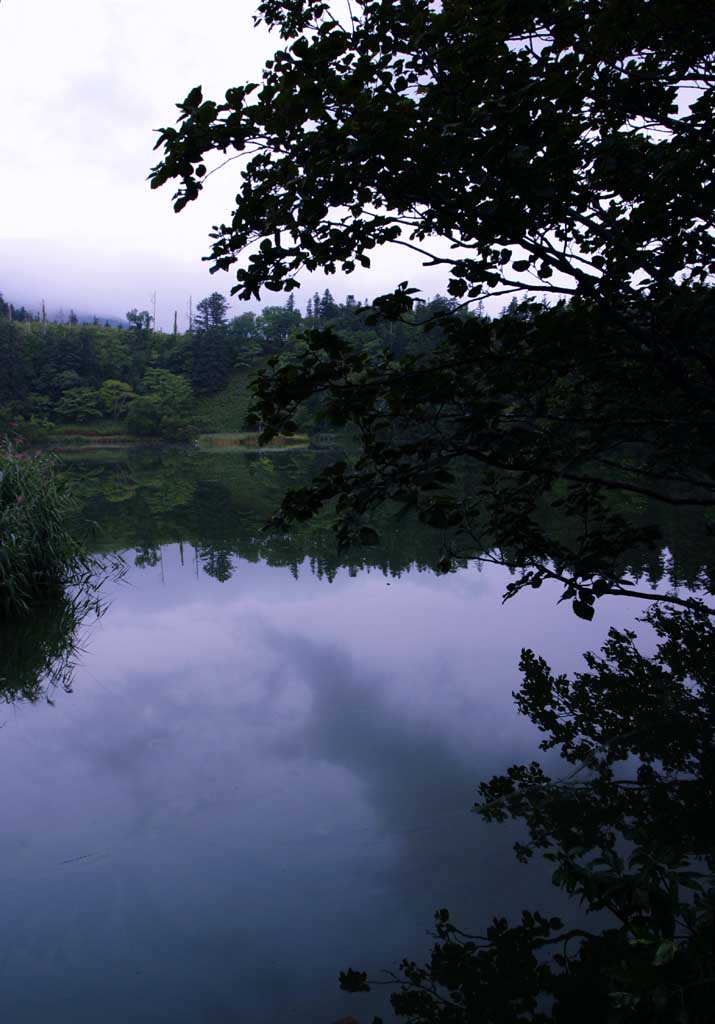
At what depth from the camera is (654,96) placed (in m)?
2.79

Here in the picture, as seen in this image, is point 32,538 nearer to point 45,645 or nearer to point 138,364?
point 45,645

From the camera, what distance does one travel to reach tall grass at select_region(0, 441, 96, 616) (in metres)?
8.22

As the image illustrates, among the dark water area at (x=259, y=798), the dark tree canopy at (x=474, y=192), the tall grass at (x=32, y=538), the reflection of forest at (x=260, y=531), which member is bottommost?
the dark water area at (x=259, y=798)

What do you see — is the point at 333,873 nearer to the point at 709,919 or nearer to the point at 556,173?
the point at 709,919

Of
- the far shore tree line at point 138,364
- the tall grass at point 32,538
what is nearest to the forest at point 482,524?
the tall grass at point 32,538

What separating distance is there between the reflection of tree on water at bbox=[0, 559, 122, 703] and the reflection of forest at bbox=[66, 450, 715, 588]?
2184 millimetres

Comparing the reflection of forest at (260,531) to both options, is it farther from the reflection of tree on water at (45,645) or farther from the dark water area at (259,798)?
the reflection of tree on water at (45,645)

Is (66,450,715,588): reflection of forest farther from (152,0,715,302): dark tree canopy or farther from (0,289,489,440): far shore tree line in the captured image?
(0,289,489,440): far shore tree line

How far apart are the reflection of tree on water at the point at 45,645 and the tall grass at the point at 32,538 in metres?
0.23

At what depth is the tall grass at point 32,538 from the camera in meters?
8.22

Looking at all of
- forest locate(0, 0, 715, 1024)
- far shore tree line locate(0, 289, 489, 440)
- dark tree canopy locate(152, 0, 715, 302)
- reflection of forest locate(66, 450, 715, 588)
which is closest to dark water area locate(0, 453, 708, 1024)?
forest locate(0, 0, 715, 1024)

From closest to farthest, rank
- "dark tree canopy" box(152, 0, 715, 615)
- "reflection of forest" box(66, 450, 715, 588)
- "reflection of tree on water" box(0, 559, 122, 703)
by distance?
1. "dark tree canopy" box(152, 0, 715, 615)
2. "reflection of tree on water" box(0, 559, 122, 703)
3. "reflection of forest" box(66, 450, 715, 588)

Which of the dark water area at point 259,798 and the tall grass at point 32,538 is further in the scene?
the tall grass at point 32,538

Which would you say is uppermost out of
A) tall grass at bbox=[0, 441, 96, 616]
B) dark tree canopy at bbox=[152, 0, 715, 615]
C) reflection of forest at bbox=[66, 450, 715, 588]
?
dark tree canopy at bbox=[152, 0, 715, 615]
